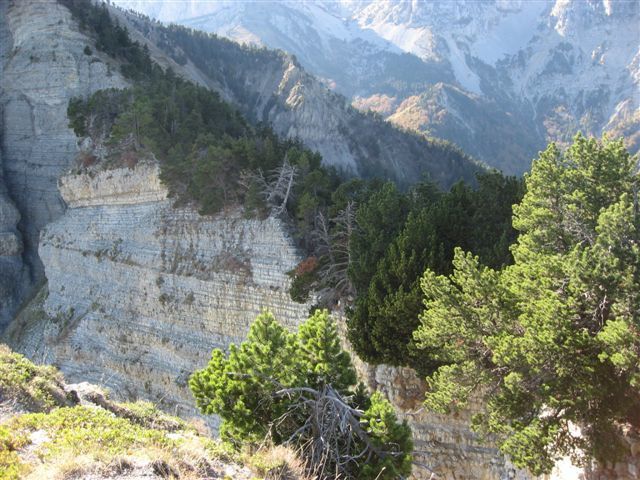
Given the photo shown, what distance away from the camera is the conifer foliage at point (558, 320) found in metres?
10.8

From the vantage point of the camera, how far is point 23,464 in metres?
7.39

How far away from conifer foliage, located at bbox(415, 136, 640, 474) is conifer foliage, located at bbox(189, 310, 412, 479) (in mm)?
2859

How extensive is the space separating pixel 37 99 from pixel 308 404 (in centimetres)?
4624

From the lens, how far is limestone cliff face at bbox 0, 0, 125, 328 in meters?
43.9

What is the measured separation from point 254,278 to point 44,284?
30374mm

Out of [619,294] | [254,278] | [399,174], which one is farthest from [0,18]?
[399,174]

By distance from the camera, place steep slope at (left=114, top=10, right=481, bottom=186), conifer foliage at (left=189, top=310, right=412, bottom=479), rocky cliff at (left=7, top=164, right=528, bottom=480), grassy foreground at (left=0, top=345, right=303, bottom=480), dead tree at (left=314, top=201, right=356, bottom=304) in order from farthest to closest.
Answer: steep slope at (left=114, top=10, right=481, bottom=186) → dead tree at (left=314, top=201, right=356, bottom=304) → rocky cliff at (left=7, top=164, right=528, bottom=480) → conifer foliage at (left=189, top=310, right=412, bottom=479) → grassy foreground at (left=0, top=345, right=303, bottom=480)

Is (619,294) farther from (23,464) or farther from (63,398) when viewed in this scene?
(63,398)

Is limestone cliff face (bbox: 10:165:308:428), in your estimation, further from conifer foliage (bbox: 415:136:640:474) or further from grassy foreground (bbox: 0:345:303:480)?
grassy foreground (bbox: 0:345:303:480)

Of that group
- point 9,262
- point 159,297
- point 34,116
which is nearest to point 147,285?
point 159,297

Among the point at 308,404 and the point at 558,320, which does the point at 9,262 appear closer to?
the point at 308,404

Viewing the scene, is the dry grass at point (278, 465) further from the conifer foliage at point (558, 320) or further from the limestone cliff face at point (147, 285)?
the limestone cliff face at point (147, 285)

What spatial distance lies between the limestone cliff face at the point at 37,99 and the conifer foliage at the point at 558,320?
38.0 meters

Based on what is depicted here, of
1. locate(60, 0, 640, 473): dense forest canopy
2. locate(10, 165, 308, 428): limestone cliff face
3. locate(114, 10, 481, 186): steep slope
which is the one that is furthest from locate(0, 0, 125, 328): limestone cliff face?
locate(114, 10, 481, 186): steep slope
